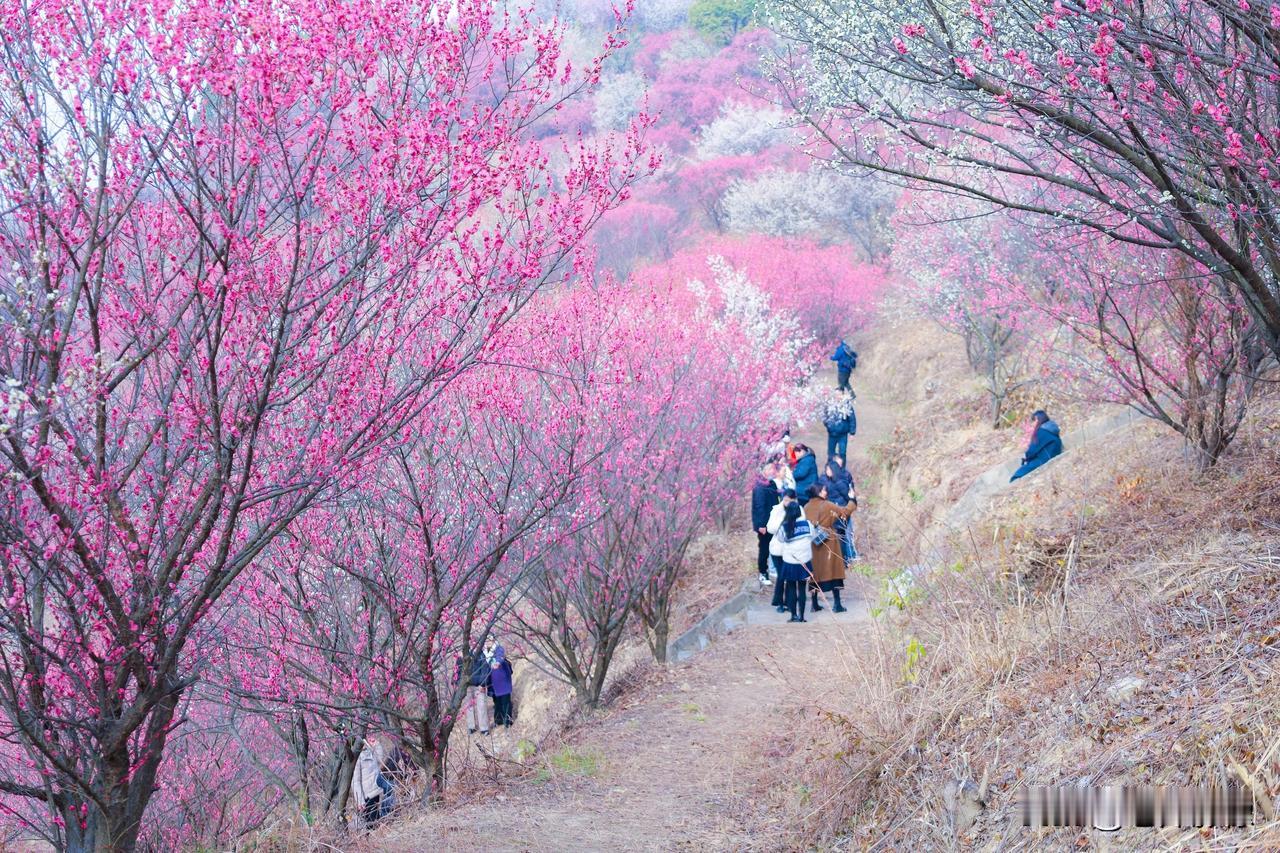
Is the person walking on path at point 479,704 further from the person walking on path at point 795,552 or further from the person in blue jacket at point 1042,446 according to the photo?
the person in blue jacket at point 1042,446

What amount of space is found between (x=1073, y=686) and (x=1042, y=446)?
8204 millimetres

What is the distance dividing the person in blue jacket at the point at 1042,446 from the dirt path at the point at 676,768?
9.99ft

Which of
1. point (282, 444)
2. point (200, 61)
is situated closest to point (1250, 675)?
point (282, 444)

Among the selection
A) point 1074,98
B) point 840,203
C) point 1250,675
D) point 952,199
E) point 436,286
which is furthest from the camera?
point 840,203

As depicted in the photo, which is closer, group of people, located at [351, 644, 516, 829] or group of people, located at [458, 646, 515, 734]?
group of people, located at [351, 644, 516, 829]

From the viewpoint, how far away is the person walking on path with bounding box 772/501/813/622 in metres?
10.8

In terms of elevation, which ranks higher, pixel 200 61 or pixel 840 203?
pixel 840 203

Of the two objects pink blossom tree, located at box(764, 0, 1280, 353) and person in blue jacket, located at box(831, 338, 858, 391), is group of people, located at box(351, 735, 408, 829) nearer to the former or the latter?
pink blossom tree, located at box(764, 0, 1280, 353)

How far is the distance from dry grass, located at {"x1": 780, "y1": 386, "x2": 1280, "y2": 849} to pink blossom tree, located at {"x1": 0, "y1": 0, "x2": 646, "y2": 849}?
9.05 ft

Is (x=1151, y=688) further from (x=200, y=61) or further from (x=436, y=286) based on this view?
(x=200, y=61)

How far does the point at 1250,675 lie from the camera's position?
3.90 meters

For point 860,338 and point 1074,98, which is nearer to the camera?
point 1074,98

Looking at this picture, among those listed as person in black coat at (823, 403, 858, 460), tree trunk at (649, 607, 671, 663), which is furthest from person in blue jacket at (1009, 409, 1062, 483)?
tree trunk at (649, 607, 671, 663)

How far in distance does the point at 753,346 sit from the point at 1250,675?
651 inches
